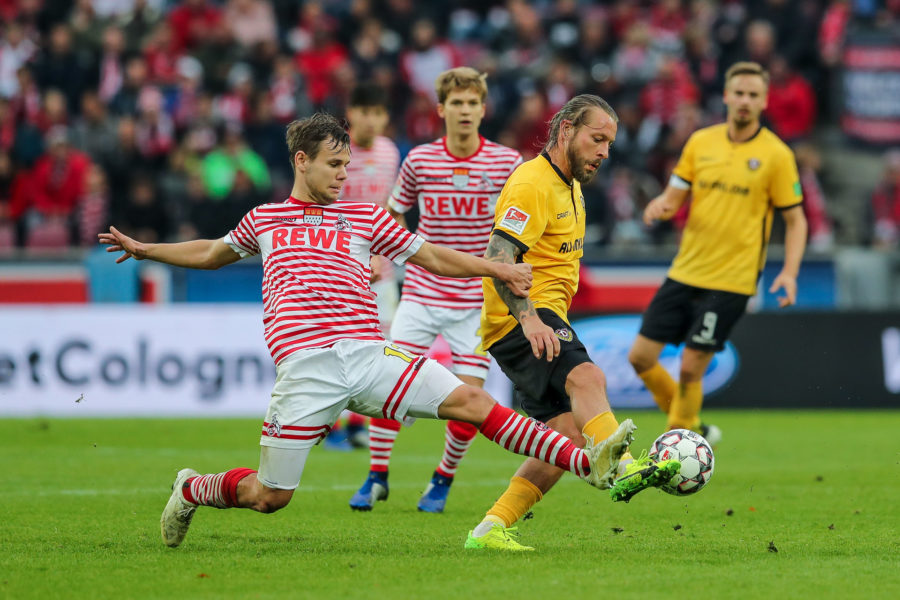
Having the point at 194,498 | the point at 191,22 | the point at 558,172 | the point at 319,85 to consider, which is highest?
the point at 191,22

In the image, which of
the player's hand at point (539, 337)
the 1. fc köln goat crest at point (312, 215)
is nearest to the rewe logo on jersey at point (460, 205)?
the 1. fc köln goat crest at point (312, 215)

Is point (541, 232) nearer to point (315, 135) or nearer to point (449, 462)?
point (315, 135)

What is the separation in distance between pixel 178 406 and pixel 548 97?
761cm

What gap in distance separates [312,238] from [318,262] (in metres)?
0.12

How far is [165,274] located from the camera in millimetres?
16531

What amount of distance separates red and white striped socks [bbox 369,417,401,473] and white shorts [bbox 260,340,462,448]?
2053 millimetres

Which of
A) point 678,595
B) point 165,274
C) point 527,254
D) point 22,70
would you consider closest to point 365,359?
point 527,254

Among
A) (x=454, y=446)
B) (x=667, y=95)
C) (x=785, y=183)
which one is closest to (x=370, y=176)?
(x=454, y=446)

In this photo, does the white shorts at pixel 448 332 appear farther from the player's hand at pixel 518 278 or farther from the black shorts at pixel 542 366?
the player's hand at pixel 518 278

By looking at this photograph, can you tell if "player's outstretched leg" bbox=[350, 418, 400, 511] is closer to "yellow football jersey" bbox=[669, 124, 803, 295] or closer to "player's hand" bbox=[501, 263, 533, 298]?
"player's hand" bbox=[501, 263, 533, 298]

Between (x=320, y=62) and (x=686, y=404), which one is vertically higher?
(x=320, y=62)

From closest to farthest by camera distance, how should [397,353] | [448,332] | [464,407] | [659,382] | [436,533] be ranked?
[464,407]
[397,353]
[436,533]
[448,332]
[659,382]

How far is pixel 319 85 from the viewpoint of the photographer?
744 inches

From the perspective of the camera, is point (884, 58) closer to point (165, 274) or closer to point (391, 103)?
point (391, 103)
